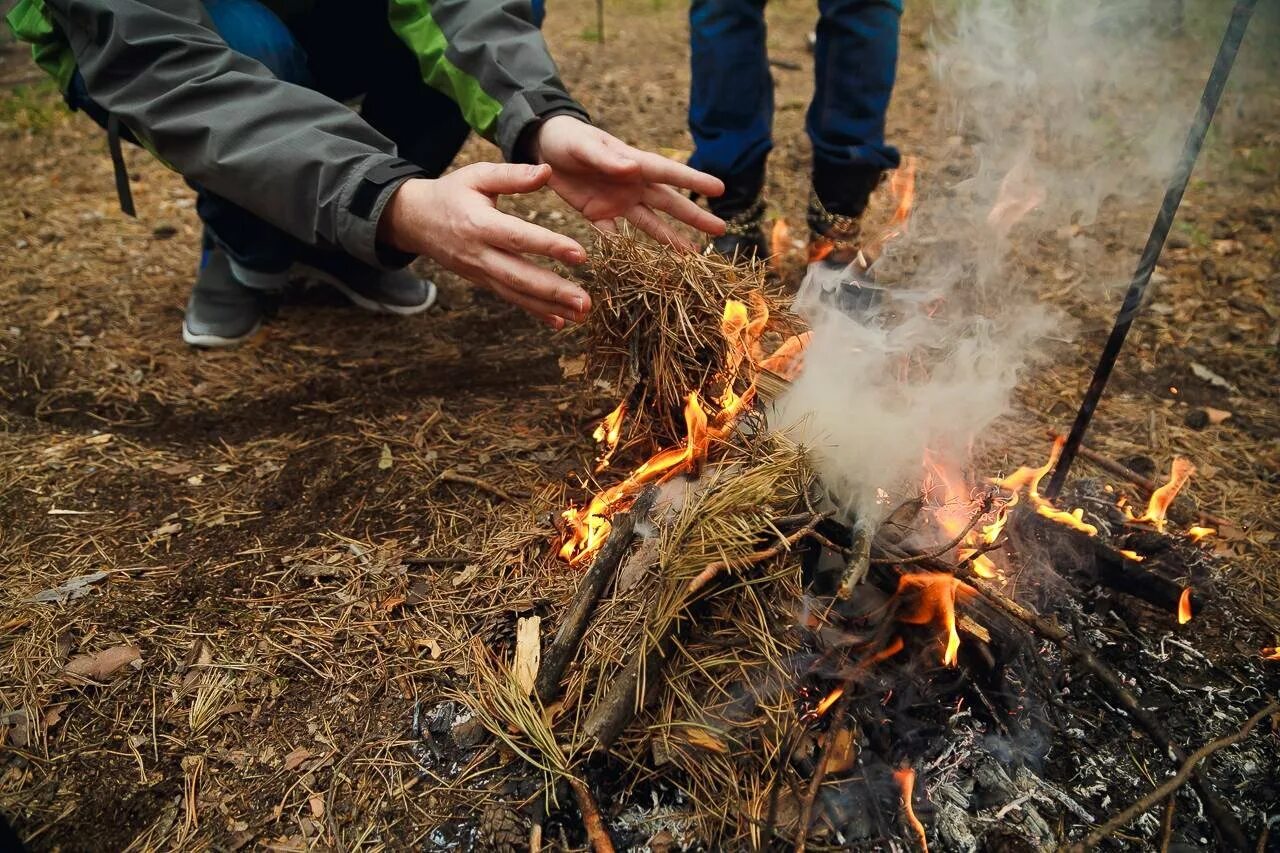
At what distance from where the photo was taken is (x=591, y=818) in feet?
5.15

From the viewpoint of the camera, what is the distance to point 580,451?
2.51 metres

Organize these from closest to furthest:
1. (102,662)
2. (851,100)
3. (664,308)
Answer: (102,662) < (664,308) < (851,100)

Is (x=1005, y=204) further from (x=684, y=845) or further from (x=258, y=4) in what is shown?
(x=258, y=4)

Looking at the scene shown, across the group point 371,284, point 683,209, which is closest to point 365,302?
point 371,284

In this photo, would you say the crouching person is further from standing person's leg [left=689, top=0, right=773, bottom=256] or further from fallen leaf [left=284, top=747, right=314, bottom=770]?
fallen leaf [left=284, top=747, right=314, bottom=770]

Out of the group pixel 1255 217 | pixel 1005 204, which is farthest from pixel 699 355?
pixel 1255 217

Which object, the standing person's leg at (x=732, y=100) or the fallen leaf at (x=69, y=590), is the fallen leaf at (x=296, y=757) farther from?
the standing person's leg at (x=732, y=100)

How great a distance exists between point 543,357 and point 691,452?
1.27 m

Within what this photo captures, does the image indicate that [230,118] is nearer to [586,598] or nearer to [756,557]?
[586,598]

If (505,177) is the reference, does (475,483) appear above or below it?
below

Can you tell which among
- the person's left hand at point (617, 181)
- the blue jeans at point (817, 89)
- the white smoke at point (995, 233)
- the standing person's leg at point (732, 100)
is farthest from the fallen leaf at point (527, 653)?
the blue jeans at point (817, 89)

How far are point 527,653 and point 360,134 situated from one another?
1.45 meters

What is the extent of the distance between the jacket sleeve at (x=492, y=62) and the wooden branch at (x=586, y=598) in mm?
1205

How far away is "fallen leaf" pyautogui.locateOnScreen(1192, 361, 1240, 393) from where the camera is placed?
2996 mm
